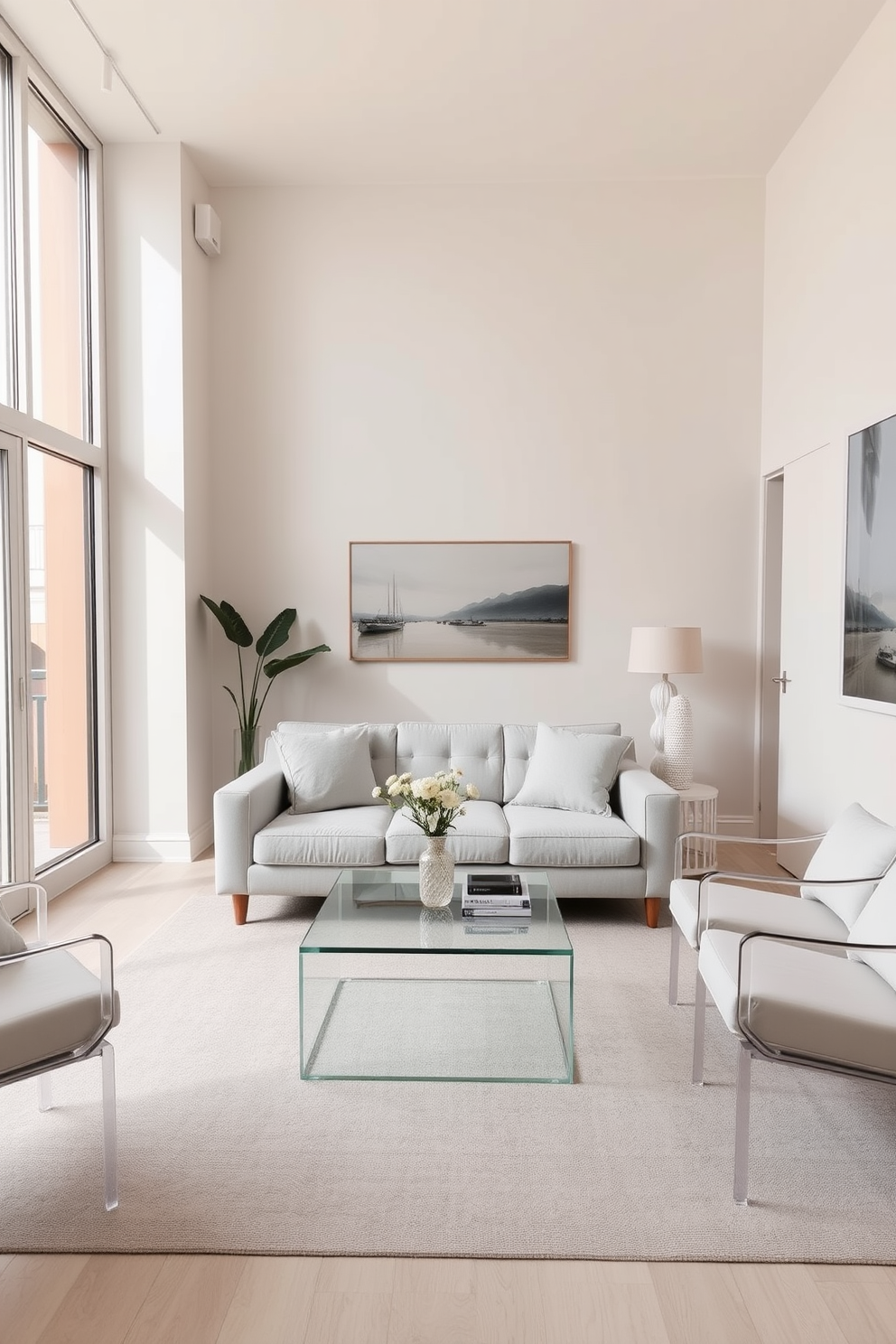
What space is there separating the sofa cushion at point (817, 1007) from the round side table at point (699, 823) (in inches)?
92.2

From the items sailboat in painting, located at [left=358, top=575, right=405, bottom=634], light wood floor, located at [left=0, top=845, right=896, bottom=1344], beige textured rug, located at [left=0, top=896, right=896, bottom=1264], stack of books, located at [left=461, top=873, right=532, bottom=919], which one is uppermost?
sailboat in painting, located at [left=358, top=575, right=405, bottom=634]

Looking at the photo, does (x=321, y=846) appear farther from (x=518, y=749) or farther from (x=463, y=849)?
(x=518, y=749)

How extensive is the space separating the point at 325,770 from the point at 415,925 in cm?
156

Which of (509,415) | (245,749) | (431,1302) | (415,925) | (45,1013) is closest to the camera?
(431,1302)

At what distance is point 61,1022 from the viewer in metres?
1.97

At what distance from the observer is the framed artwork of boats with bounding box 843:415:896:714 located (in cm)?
353

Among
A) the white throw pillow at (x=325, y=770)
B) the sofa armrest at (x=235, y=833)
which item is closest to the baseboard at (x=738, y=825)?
the white throw pillow at (x=325, y=770)

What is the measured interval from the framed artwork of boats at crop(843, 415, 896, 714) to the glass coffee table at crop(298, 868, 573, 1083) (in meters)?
1.63

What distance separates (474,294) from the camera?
17.2 feet

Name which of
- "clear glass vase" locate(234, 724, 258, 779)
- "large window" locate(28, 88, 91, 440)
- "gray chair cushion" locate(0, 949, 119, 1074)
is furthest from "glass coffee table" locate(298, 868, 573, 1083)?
"large window" locate(28, 88, 91, 440)

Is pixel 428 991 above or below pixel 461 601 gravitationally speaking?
below

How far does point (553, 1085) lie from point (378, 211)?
478 cm

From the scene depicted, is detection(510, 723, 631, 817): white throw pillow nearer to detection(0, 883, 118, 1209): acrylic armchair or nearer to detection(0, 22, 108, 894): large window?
detection(0, 22, 108, 894): large window

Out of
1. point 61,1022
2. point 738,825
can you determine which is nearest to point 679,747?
point 738,825
